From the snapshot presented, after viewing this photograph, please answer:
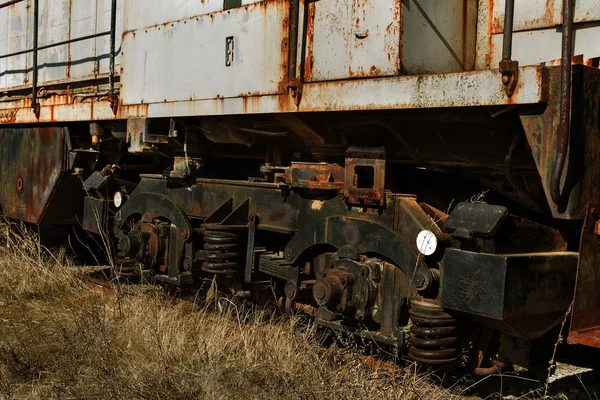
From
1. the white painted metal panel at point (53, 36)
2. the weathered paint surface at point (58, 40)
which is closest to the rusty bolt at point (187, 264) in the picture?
the weathered paint surface at point (58, 40)

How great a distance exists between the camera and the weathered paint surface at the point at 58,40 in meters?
7.37

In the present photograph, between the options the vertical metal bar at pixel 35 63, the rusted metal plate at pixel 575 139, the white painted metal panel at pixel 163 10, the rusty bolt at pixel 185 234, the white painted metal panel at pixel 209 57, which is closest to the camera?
the rusted metal plate at pixel 575 139

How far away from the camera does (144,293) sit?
6031 millimetres

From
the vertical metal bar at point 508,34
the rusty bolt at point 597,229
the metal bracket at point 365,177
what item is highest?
the vertical metal bar at point 508,34

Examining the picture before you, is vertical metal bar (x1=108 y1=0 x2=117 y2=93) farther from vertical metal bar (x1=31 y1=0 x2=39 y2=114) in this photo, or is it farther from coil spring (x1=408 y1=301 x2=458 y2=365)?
coil spring (x1=408 y1=301 x2=458 y2=365)

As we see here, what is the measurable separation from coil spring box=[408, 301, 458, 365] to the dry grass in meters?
0.15

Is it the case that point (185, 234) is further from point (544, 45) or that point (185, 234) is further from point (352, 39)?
point (544, 45)

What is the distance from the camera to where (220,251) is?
17.6ft

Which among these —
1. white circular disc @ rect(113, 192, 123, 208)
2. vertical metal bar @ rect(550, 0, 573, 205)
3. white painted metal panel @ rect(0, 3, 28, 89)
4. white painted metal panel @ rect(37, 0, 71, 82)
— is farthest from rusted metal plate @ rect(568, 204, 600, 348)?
white painted metal panel @ rect(0, 3, 28, 89)

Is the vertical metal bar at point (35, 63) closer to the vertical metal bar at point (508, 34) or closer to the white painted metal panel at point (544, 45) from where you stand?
the white painted metal panel at point (544, 45)

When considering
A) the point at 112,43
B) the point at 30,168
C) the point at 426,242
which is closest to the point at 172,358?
the point at 426,242

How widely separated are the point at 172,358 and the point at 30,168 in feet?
14.8

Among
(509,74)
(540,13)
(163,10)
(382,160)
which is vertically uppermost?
(163,10)

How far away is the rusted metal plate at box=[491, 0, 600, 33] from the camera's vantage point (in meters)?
3.92
